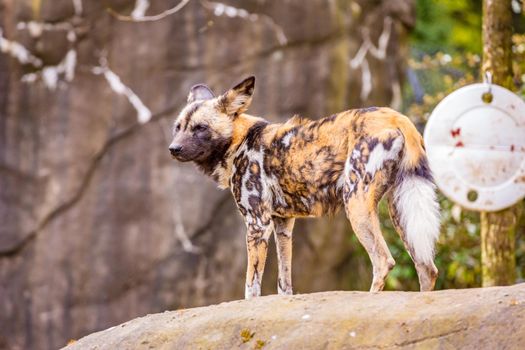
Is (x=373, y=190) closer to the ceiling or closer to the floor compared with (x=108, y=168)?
closer to the ceiling

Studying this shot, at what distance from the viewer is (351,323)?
399 cm

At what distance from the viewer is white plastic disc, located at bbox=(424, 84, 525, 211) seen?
5.84m

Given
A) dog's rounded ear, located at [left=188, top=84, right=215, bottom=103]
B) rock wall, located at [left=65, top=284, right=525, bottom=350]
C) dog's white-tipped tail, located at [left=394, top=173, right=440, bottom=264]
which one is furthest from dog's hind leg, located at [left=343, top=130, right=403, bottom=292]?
dog's rounded ear, located at [left=188, top=84, right=215, bottom=103]

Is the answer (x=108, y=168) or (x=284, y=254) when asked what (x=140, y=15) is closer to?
(x=108, y=168)

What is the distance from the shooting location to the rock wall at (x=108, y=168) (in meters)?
8.62

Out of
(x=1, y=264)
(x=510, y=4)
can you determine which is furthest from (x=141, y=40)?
(x=510, y=4)

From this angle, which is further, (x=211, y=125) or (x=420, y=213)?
(x=211, y=125)

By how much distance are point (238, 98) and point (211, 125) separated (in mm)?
213

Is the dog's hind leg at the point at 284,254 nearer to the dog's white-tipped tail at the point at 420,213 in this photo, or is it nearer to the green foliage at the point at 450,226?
the dog's white-tipped tail at the point at 420,213

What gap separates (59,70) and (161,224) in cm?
172

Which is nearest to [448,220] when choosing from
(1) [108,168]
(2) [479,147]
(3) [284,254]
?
(2) [479,147]

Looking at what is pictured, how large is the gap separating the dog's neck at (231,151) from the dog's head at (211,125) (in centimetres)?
2

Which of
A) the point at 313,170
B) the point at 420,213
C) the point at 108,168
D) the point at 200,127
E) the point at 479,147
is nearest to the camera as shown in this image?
the point at 420,213

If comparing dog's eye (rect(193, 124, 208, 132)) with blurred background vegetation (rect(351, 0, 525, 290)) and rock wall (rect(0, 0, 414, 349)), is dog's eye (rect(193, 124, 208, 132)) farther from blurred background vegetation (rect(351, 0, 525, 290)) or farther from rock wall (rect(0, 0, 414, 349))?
rock wall (rect(0, 0, 414, 349))
